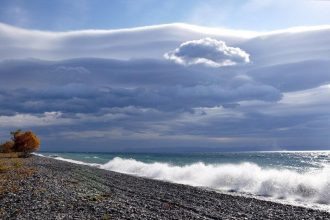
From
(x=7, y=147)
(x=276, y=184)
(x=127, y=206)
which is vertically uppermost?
(x=7, y=147)

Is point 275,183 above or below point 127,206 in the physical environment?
above

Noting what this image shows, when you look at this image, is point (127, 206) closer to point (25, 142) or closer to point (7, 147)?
point (25, 142)

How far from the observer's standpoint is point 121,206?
1171 inches

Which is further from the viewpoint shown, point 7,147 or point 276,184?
point 7,147

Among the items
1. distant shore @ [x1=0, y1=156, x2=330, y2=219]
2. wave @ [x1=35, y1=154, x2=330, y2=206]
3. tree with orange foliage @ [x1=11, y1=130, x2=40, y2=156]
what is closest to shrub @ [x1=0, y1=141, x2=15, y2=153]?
tree with orange foliage @ [x1=11, y1=130, x2=40, y2=156]

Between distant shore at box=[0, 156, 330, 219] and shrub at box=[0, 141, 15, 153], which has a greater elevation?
shrub at box=[0, 141, 15, 153]

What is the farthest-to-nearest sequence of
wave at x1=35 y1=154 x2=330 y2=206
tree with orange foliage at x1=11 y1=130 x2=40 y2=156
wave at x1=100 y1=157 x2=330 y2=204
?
tree with orange foliage at x1=11 y1=130 x2=40 y2=156
wave at x1=100 y1=157 x2=330 y2=204
wave at x1=35 y1=154 x2=330 y2=206

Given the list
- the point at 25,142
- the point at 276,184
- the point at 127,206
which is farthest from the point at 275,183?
the point at 25,142

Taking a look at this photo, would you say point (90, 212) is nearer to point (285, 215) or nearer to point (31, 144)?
point (285, 215)

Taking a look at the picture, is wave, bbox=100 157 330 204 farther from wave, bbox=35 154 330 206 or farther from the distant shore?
the distant shore

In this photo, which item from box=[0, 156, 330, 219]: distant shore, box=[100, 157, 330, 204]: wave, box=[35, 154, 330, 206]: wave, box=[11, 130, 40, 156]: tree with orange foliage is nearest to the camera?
box=[0, 156, 330, 219]: distant shore

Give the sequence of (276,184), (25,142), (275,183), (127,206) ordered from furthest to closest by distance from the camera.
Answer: (25,142) < (275,183) < (276,184) < (127,206)

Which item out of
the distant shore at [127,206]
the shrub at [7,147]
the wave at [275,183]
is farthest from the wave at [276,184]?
the shrub at [7,147]

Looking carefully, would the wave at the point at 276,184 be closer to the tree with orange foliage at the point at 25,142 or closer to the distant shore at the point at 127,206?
the distant shore at the point at 127,206
